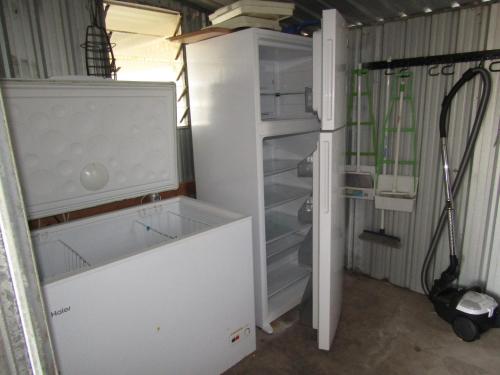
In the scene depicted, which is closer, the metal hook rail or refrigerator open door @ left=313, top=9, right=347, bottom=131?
refrigerator open door @ left=313, top=9, right=347, bottom=131

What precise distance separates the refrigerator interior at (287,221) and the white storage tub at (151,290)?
1.90ft

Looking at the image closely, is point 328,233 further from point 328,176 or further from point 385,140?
point 385,140

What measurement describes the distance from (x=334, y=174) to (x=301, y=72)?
1.03 meters

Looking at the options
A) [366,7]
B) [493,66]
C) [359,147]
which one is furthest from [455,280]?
[366,7]

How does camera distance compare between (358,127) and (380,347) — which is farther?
(358,127)

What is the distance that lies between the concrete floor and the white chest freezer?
0.23 metres

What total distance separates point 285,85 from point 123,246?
1.60 m

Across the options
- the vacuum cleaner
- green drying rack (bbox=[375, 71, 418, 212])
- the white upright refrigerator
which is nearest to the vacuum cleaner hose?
the vacuum cleaner

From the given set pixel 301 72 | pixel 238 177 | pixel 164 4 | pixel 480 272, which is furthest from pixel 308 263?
pixel 164 4

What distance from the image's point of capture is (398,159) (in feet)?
8.55

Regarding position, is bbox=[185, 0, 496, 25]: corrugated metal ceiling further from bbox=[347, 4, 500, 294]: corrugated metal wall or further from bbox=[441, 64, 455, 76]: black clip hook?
bbox=[441, 64, 455, 76]: black clip hook

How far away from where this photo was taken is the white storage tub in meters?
1.32

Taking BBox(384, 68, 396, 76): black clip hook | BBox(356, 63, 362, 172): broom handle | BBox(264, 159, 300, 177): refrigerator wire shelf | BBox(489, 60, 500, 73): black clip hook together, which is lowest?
BBox(264, 159, 300, 177): refrigerator wire shelf

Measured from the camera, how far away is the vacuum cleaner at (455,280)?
2.13m
